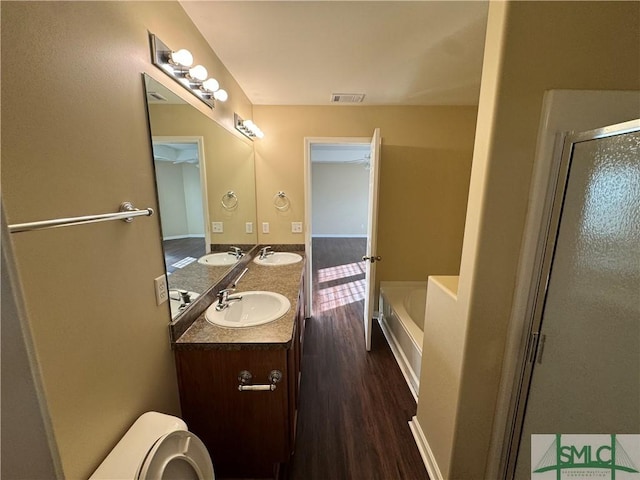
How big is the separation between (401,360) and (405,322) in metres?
0.34

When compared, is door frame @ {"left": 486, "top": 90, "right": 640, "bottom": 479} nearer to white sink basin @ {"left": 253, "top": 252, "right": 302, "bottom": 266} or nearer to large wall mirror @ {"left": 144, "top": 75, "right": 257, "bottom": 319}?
large wall mirror @ {"left": 144, "top": 75, "right": 257, "bottom": 319}

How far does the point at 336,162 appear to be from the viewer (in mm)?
7305

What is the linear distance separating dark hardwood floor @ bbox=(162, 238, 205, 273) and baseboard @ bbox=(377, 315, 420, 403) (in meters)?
1.85

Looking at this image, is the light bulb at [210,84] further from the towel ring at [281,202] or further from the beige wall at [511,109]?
the towel ring at [281,202]

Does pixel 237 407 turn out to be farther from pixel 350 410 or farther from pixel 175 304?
pixel 350 410

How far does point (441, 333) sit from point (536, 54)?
1223 mm

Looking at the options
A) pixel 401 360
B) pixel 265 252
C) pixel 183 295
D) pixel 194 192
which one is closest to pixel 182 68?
pixel 194 192

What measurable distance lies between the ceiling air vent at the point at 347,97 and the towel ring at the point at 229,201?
4.39ft

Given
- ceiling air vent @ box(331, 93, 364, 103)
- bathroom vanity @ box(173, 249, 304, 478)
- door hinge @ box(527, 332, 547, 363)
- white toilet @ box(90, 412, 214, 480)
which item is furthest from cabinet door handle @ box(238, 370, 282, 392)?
ceiling air vent @ box(331, 93, 364, 103)

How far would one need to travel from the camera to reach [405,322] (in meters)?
2.32

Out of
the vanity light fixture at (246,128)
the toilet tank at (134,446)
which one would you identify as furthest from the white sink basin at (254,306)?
the vanity light fixture at (246,128)

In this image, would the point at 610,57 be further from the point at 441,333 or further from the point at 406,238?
the point at 406,238

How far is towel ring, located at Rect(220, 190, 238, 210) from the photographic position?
6.78 ft

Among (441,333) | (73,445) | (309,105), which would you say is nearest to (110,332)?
(73,445)
